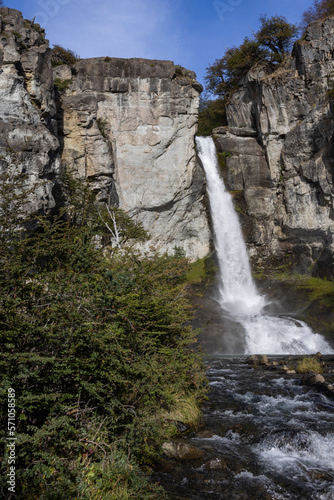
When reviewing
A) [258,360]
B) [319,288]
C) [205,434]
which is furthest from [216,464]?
[319,288]

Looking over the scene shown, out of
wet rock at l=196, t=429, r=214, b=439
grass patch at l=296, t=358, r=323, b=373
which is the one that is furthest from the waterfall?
wet rock at l=196, t=429, r=214, b=439

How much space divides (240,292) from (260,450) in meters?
23.4

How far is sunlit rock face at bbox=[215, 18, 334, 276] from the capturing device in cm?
2911

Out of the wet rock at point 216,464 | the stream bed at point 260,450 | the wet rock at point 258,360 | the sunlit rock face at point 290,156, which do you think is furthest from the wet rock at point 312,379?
the sunlit rock face at point 290,156

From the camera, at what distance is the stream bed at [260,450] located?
555cm

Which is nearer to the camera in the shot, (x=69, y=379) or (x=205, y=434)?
(x=69, y=379)

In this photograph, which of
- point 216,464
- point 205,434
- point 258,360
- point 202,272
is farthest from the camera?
point 202,272

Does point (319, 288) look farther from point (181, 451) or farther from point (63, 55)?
point (63, 55)

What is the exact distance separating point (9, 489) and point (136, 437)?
2.26 meters

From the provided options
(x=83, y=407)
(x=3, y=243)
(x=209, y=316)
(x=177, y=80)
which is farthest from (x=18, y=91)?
(x=83, y=407)

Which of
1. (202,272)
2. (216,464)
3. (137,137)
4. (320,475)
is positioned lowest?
(320,475)

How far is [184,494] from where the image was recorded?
17.5ft

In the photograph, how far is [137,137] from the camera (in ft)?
103

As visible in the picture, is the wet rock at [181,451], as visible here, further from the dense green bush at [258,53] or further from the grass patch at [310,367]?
the dense green bush at [258,53]
